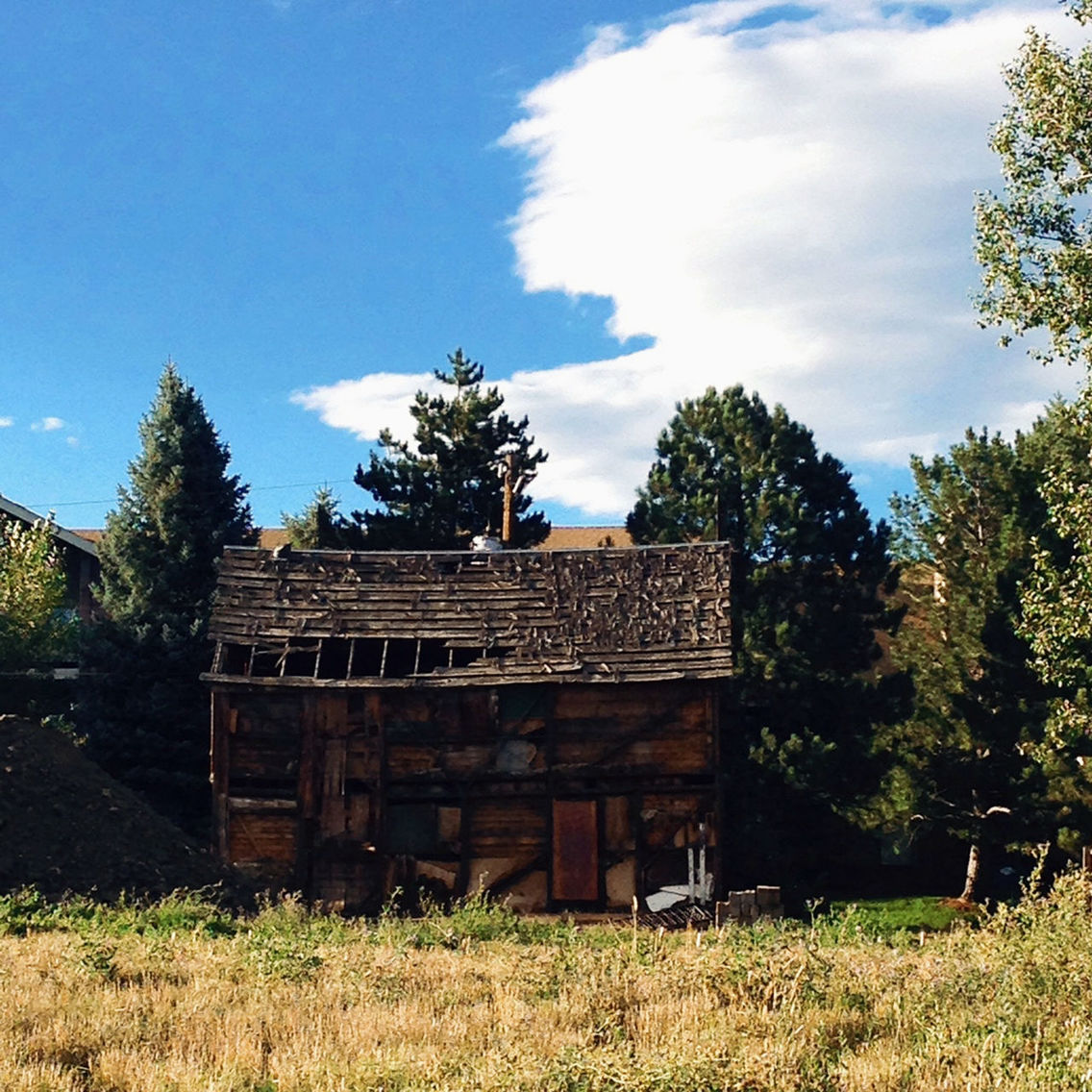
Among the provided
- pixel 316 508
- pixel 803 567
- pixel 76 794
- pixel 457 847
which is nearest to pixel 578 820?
pixel 457 847

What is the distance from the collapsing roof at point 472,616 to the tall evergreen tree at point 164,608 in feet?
18.5

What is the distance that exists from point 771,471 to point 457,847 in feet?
42.3

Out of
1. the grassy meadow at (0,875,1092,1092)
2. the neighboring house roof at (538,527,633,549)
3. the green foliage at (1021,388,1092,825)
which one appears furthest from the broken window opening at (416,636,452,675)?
the neighboring house roof at (538,527,633,549)

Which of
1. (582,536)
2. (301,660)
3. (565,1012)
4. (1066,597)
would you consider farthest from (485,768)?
(582,536)

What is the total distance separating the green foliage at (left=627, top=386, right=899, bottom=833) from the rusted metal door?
6.54 meters

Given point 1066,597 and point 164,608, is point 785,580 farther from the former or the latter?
point 164,608

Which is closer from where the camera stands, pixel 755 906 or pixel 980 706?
pixel 755 906

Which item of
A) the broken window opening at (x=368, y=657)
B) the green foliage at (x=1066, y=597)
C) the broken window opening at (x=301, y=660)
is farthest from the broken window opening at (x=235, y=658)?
the green foliage at (x=1066, y=597)

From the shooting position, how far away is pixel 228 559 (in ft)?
88.1

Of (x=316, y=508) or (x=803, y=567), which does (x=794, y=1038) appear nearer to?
(x=803, y=567)

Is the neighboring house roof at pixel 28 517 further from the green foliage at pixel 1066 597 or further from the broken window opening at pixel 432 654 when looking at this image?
the green foliage at pixel 1066 597

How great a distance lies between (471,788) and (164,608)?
11.6 meters

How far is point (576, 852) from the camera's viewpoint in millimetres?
24141

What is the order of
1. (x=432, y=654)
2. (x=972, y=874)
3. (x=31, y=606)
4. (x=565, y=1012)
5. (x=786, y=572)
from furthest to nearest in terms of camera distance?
(x=31, y=606) → (x=786, y=572) → (x=972, y=874) → (x=432, y=654) → (x=565, y=1012)
